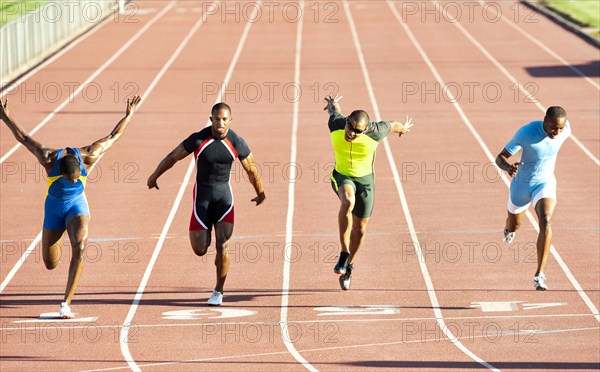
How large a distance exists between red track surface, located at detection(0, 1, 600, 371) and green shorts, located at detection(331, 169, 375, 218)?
1.08 meters

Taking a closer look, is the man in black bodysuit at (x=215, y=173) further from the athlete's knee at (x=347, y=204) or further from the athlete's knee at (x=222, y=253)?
the athlete's knee at (x=347, y=204)

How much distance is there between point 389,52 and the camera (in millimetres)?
36125

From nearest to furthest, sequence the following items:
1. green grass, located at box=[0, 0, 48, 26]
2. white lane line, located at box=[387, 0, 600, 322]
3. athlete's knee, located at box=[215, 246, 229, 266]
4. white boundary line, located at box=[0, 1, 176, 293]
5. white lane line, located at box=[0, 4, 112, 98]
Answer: athlete's knee, located at box=[215, 246, 229, 266]
white lane line, located at box=[387, 0, 600, 322]
white boundary line, located at box=[0, 1, 176, 293]
white lane line, located at box=[0, 4, 112, 98]
green grass, located at box=[0, 0, 48, 26]

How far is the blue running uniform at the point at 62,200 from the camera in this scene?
40.3 feet

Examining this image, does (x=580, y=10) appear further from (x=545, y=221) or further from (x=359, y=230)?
(x=545, y=221)

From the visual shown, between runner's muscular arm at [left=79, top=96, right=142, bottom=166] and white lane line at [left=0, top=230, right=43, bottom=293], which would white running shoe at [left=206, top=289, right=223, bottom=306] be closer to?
runner's muscular arm at [left=79, top=96, right=142, bottom=166]

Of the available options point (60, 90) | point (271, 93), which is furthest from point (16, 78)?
point (271, 93)

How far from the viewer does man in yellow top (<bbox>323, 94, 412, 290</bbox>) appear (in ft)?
42.7

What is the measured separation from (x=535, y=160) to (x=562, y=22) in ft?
97.5

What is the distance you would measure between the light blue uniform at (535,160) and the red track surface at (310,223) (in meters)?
1.23

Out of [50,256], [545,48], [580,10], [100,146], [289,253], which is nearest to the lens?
[100,146]

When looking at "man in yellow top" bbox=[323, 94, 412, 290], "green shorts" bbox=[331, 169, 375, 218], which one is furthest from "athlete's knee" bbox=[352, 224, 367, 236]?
"green shorts" bbox=[331, 169, 375, 218]

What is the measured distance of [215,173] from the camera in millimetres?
12727

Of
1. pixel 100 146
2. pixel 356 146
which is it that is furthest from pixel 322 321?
pixel 100 146
